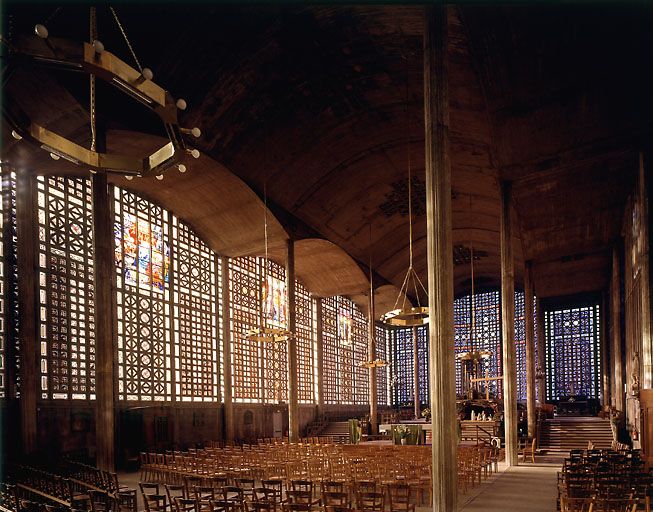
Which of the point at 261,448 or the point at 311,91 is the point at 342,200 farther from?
the point at 261,448

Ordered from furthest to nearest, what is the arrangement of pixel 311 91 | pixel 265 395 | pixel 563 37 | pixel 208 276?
pixel 265 395 < pixel 208 276 < pixel 311 91 < pixel 563 37

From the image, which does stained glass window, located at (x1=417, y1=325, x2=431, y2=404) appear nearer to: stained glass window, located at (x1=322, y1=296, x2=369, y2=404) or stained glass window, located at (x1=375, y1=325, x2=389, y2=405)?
stained glass window, located at (x1=375, y1=325, x2=389, y2=405)

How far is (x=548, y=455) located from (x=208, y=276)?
15386 millimetres

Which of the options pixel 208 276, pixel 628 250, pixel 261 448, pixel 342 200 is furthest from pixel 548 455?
pixel 208 276

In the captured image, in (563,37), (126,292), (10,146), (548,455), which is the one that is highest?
(563,37)

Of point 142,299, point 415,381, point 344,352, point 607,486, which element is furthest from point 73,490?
point 415,381

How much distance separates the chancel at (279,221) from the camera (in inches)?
450

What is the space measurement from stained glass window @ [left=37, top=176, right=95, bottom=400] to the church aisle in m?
12.0

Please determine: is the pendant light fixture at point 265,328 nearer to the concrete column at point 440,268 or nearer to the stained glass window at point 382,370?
the concrete column at point 440,268

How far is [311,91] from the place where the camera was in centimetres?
2033

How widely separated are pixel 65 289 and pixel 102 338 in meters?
4.27

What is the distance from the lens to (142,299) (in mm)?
A: 23000

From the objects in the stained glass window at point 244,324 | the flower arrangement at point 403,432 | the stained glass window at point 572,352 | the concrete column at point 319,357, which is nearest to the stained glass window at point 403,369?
the stained glass window at point 572,352

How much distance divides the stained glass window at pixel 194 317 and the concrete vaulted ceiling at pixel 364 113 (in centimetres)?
95
